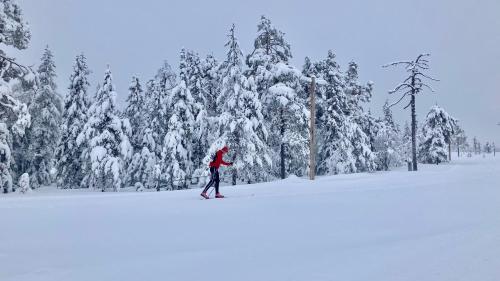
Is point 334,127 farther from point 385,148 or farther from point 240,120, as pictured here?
point 385,148

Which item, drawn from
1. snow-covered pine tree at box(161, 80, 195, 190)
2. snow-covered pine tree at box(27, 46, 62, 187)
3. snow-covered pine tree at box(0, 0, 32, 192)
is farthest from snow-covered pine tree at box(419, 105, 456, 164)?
snow-covered pine tree at box(0, 0, 32, 192)

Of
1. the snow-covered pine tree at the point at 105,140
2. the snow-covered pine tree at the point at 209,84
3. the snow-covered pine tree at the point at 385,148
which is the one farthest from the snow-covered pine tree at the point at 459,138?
the snow-covered pine tree at the point at 105,140

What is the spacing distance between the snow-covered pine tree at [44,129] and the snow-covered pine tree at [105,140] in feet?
22.0

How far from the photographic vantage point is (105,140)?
113 feet

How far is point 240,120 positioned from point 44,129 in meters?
22.3

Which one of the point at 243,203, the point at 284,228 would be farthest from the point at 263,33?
the point at 284,228

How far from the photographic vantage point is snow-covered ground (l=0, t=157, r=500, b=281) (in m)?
4.46

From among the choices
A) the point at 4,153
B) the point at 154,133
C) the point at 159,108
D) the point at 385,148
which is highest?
the point at 159,108

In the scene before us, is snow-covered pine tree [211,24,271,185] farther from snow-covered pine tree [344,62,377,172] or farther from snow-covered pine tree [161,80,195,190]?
snow-covered pine tree [344,62,377,172]

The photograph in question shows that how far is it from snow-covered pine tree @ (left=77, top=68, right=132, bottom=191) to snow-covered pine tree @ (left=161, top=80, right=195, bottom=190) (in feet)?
12.8

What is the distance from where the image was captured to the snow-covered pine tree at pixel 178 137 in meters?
34.3

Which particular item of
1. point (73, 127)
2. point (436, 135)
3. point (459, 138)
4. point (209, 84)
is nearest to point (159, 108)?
point (209, 84)

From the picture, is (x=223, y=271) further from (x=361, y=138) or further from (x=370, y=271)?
(x=361, y=138)

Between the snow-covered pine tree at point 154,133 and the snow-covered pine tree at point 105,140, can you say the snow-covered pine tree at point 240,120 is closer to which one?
the snow-covered pine tree at point 154,133
